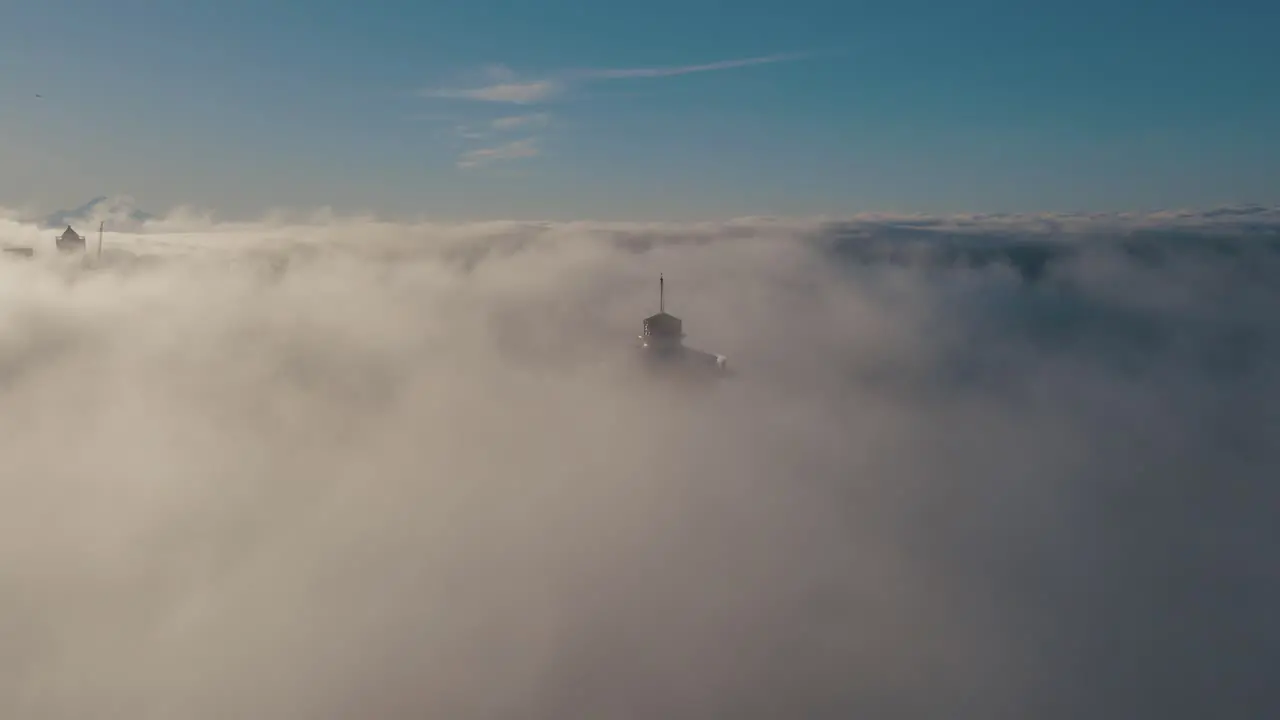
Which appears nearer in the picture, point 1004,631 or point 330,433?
point 1004,631

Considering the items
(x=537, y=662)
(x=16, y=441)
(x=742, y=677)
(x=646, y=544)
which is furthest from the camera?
(x=16, y=441)

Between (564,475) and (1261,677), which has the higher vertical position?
(564,475)

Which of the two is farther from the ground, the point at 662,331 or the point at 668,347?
the point at 662,331

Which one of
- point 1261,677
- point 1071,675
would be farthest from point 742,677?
point 1261,677

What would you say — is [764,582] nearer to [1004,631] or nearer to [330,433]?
[1004,631]

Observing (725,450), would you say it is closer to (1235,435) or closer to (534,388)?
(534,388)

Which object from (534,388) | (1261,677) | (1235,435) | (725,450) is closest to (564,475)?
(725,450)

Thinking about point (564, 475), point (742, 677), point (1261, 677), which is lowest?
point (1261, 677)

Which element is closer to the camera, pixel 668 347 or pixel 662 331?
pixel 662 331

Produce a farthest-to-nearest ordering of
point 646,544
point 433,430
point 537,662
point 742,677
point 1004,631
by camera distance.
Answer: point 433,430
point 646,544
point 1004,631
point 537,662
point 742,677
